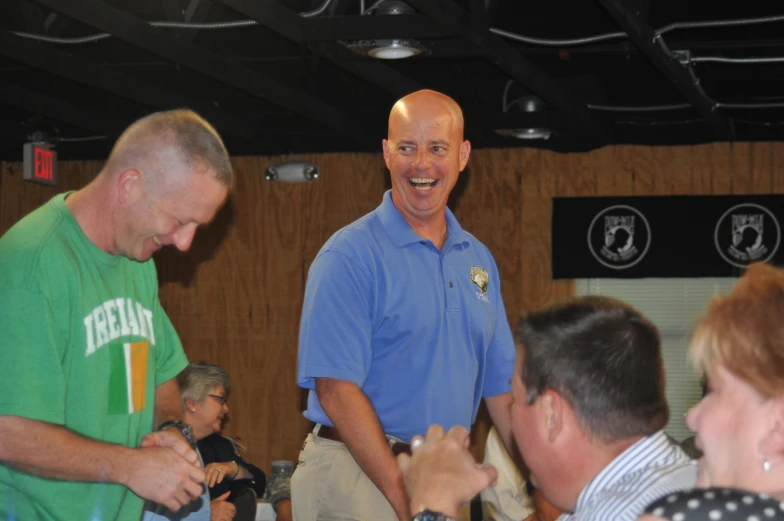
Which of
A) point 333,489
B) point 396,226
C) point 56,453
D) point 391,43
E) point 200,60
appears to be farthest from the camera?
point 200,60

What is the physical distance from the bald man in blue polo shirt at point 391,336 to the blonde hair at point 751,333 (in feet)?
4.08

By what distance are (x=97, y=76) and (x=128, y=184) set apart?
4401 millimetres

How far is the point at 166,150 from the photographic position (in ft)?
8.04

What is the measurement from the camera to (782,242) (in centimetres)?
782

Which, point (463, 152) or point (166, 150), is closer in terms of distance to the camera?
point (166, 150)

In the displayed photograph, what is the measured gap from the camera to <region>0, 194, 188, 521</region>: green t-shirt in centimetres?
220

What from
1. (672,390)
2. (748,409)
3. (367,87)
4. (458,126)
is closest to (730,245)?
(672,390)

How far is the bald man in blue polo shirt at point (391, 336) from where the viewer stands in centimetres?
269

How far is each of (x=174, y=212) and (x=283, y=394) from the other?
21.6ft

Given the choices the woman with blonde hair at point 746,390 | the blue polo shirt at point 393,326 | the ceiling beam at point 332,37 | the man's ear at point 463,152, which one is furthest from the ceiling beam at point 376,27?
the woman with blonde hair at point 746,390

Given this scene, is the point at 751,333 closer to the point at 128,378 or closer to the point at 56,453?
the point at 56,453

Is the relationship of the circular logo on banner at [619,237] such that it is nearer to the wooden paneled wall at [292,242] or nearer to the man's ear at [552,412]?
the wooden paneled wall at [292,242]

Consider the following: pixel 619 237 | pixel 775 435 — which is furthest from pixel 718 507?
pixel 619 237

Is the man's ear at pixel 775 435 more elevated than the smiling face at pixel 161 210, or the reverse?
the smiling face at pixel 161 210
